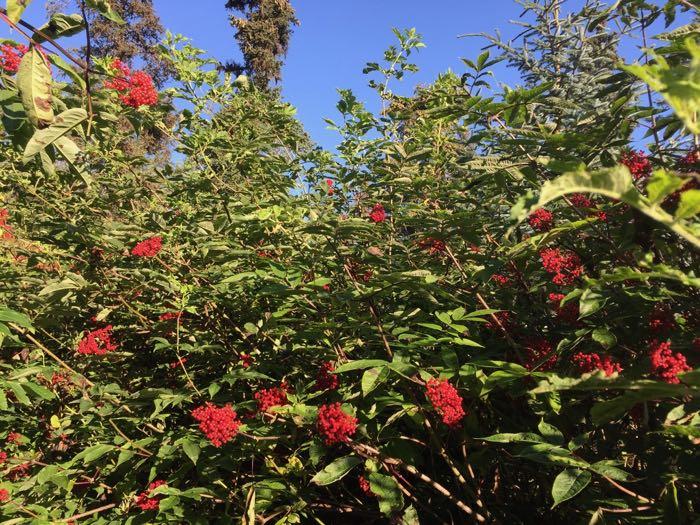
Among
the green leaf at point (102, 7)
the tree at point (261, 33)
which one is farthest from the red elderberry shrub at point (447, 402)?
the tree at point (261, 33)

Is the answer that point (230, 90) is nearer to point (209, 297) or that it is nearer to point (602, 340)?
point (209, 297)

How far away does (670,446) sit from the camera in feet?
5.42

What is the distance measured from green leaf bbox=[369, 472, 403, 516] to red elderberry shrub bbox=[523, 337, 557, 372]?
0.75m

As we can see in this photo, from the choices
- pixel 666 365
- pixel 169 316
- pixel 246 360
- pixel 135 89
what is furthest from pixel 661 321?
pixel 135 89

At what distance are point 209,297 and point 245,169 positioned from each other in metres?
1.13

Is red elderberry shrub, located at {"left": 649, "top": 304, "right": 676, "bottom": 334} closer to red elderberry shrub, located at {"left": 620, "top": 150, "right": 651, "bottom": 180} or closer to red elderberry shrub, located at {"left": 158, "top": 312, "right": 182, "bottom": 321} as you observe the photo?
red elderberry shrub, located at {"left": 620, "top": 150, "right": 651, "bottom": 180}

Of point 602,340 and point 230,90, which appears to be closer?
point 602,340

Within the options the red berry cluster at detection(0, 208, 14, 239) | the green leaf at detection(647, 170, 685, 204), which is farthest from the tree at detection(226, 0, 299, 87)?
the green leaf at detection(647, 170, 685, 204)

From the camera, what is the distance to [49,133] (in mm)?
1285

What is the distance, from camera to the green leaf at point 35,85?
1226 mm

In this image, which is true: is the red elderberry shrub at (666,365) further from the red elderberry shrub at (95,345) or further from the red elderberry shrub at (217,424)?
the red elderberry shrub at (95,345)

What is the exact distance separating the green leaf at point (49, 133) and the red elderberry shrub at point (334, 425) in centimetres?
129

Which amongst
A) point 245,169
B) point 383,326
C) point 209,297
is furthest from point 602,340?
point 245,169

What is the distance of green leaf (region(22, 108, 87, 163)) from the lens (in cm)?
127
